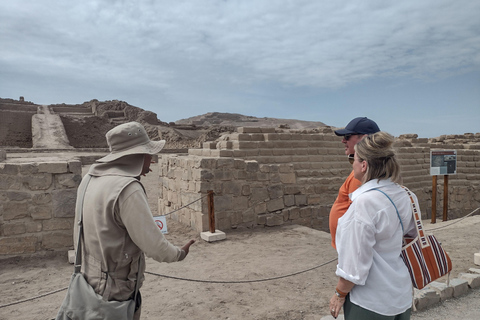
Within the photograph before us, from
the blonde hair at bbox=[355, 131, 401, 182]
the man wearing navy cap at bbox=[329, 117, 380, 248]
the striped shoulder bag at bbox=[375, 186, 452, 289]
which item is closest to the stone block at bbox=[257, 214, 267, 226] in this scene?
the man wearing navy cap at bbox=[329, 117, 380, 248]

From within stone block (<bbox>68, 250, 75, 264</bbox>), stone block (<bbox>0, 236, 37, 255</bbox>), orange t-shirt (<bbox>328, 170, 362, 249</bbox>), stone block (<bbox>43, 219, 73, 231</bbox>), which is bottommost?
stone block (<bbox>68, 250, 75, 264</bbox>)

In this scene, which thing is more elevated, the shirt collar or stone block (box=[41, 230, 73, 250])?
the shirt collar

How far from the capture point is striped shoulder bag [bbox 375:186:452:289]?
77.0 inches

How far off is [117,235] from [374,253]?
135 centimetres

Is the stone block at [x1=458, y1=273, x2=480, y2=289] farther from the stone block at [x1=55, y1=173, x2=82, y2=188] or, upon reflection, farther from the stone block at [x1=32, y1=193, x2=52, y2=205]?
the stone block at [x1=32, y1=193, x2=52, y2=205]

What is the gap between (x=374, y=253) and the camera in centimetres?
184

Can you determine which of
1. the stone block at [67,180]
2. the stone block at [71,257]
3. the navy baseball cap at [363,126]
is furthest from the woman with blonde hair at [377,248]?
the stone block at [67,180]

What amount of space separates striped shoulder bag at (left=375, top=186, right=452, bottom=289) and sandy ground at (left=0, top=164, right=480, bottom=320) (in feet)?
6.20

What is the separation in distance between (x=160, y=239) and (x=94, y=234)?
0.37m

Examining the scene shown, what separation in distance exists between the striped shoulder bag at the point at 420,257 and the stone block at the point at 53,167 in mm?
4764

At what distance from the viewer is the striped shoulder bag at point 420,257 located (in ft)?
6.42

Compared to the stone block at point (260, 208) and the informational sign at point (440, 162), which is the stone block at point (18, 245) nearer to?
the stone block at point (260, 208)

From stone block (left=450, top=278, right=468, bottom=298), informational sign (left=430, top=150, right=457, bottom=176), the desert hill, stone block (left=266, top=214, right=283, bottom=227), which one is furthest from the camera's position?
the desert hill

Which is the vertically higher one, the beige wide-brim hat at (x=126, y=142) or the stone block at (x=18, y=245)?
the beige wide-brim hat at (x=126, y=142)
